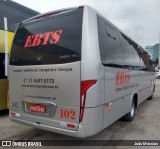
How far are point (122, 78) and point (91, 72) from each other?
67.1 inches

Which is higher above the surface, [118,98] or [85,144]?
[118,98]

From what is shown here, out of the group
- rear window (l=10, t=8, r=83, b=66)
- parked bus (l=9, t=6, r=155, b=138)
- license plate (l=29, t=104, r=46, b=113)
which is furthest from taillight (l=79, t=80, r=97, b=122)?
license plate (l=29, t=104, r=46, b=113)

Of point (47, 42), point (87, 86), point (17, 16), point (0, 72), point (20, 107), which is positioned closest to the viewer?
point (87, 86)

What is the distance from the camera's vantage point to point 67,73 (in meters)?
3.53

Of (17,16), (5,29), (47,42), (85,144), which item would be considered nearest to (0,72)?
(5,29)

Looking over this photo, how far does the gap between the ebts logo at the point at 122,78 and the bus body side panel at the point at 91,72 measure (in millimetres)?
1050

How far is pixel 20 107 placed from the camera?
4.30 m

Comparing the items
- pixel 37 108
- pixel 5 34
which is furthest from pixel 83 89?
pixel 5 34

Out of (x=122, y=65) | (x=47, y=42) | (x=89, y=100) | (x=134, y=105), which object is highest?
(x=47, y=42)

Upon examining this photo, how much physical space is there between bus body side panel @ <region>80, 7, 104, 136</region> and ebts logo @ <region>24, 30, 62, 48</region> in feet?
2.03

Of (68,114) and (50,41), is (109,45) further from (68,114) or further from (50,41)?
(68,114)

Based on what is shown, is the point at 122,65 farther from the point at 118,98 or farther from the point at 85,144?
the point at 85,144

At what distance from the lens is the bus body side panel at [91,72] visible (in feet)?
11.1

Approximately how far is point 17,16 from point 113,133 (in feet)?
16.0
